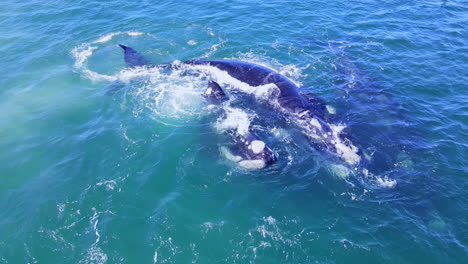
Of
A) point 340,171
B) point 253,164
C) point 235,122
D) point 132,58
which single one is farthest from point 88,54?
point 340,171

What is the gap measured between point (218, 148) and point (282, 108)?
235 inches

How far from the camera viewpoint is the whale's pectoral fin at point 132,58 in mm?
28923

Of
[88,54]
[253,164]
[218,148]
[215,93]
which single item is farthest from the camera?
[88,54]

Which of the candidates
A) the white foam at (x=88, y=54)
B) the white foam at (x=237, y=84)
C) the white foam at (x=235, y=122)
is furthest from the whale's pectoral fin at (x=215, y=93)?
the white foam at (x=88, y=54)

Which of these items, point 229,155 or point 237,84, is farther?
point 237,84

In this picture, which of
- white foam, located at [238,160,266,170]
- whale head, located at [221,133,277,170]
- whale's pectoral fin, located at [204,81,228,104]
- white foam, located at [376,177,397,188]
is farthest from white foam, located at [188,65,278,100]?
white foam, located at [376,177,397,188]

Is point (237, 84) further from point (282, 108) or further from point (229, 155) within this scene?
point (229, 155)

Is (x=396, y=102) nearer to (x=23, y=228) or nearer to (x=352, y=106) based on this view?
(x=352, y=106)

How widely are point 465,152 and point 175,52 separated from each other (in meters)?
25.0

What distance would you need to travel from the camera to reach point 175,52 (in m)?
31.2

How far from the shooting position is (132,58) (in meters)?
29.2

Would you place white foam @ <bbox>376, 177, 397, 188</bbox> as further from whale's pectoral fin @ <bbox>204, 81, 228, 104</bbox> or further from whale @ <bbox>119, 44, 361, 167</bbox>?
whale's pectoral fin @ <bbox>204, 81, 228, 104</bbox>

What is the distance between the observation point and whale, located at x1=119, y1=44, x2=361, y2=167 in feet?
63.7

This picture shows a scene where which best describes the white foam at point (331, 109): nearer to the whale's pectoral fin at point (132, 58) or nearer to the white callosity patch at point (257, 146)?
the white callosity patch at point (257, 146)
